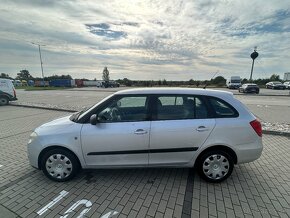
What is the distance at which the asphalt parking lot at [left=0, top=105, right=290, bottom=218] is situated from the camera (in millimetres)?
2664

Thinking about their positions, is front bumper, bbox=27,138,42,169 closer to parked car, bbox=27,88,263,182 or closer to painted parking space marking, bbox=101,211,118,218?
Answer: parked car, bbox=27,88,263,182

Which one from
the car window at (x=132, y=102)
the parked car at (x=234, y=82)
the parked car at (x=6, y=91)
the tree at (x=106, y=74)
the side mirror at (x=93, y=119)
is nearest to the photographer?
the side mirror at (x=93, y=119)

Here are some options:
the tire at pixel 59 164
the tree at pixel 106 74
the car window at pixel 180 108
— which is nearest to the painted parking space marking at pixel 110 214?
the tire at pixel 59 164

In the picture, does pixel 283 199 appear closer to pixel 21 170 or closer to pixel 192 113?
pixel 192 113

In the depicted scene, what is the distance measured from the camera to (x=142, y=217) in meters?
2.55

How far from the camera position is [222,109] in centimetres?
331

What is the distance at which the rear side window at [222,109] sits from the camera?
328cm

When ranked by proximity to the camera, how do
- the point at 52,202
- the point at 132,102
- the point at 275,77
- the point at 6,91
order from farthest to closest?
the point at 275,77
the point at 6,91
the point at 132,102
the point at 52,202

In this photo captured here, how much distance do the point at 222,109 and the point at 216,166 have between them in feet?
3.34

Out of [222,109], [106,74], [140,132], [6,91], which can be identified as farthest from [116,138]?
[106,74]

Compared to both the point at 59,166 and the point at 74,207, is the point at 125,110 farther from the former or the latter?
the point at 74,207

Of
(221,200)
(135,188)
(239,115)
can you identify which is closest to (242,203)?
(221,200)

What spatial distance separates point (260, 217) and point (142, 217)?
160 centimetres

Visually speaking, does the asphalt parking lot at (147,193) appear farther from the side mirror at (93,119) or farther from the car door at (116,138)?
the side mirror at (93,119)
